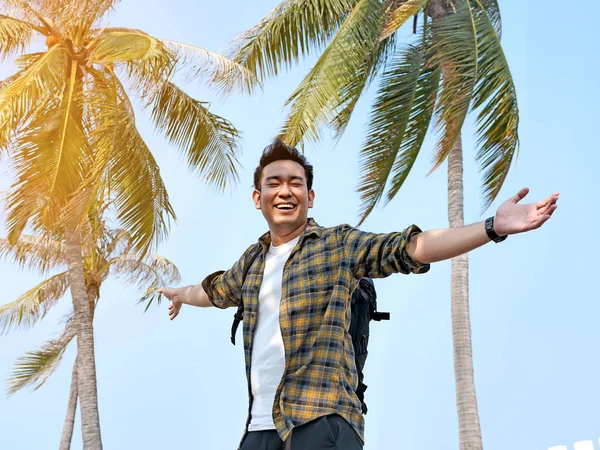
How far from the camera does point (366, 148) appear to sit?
11.0 metres

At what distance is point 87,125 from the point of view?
12719mm

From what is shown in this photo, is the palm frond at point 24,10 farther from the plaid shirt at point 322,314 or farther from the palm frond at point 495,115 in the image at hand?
the plaid shirt at point 322,314

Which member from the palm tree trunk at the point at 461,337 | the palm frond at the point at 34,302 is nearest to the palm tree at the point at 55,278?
the palm frond at the point at 34,302

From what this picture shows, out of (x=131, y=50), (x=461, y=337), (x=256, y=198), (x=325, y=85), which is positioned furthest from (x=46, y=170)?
(x=256, y=198)

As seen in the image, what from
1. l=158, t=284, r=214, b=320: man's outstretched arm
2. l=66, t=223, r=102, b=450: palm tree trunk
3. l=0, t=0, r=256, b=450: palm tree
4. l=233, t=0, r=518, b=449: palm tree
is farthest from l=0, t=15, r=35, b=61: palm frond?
l=158, t=284, r=214, b=320: man's outstretched arm

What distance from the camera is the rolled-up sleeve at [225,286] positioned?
3.35m

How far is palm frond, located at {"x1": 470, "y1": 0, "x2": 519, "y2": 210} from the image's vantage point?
10.8m

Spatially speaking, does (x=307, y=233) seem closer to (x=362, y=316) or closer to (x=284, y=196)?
(x=284, y=196)

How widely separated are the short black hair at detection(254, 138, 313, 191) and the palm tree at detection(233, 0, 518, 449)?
7046 millimetres

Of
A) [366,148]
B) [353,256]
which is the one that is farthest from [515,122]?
[353,256]

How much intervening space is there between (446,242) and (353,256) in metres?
0.40

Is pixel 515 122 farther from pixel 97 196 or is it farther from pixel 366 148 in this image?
pixel 97 196

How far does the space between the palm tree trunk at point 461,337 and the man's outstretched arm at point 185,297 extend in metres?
8.10

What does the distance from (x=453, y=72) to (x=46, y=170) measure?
5902 mm
